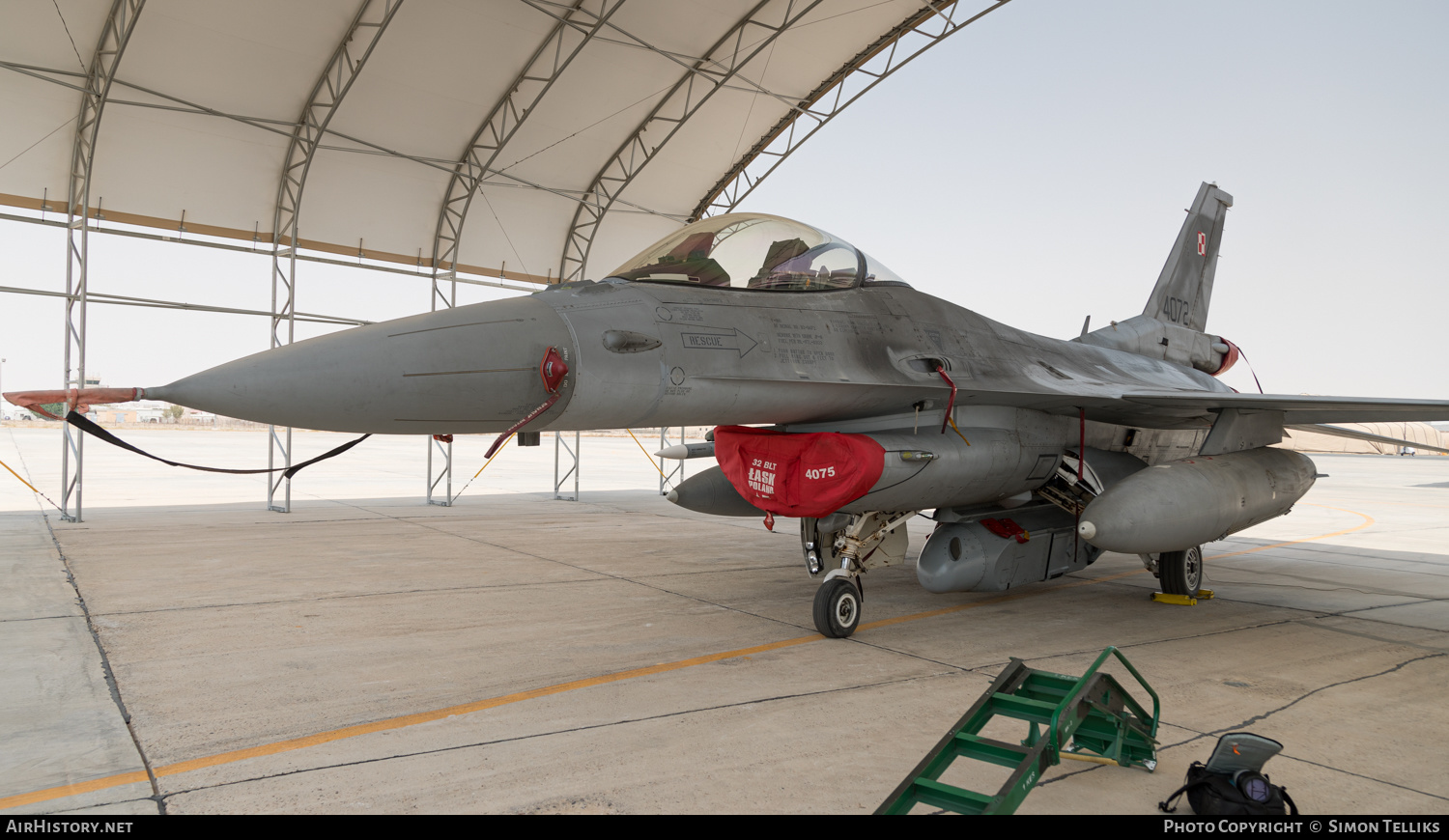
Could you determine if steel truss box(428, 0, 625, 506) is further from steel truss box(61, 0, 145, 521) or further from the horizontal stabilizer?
the horizontal stabilizer

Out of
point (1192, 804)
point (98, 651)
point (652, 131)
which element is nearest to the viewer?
point (1192, 804)

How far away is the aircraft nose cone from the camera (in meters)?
3.79

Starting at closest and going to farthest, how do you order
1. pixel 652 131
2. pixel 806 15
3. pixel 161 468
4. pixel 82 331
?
pixel 82 331
pixel 806 15
pixel 652 131
pixel 161 468

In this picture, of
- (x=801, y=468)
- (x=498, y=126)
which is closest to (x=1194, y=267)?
(x=801, y=468)

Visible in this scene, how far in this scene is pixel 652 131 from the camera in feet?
48.2

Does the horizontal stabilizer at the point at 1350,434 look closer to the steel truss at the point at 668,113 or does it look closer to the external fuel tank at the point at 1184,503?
the external fuel tank at the point at 1184,503

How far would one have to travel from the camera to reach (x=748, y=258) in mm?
5625

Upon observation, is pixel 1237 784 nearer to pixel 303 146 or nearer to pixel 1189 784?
pixel 1189 784

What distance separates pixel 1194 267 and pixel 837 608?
7.45 metres

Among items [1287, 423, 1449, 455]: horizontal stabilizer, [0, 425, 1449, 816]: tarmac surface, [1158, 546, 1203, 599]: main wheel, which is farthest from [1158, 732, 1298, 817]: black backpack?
[1287, 423, 1449, 455]: horizontal stabilizer

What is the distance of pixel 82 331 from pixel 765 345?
10.4 metres

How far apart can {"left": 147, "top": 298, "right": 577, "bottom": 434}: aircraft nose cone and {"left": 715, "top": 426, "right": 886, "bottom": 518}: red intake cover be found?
1859 millimetres

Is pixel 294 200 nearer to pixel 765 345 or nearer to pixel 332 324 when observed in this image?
pixel 332 324

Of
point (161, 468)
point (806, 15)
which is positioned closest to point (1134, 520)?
point (806, 15)
